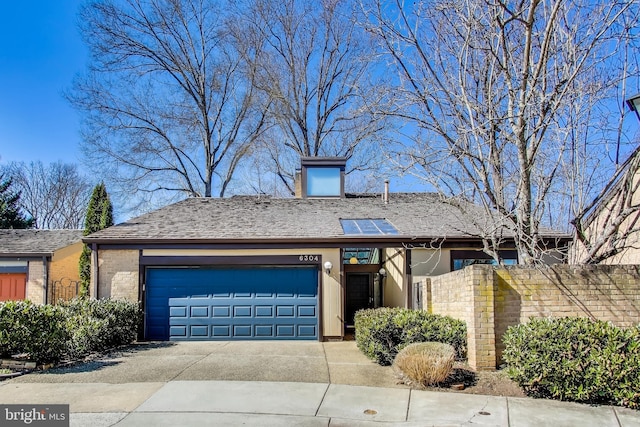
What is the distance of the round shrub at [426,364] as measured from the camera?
24.0ft

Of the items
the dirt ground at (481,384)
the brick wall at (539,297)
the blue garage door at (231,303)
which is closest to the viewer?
the dirt ground at (481,384)

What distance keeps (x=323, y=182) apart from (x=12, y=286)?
37.6 feet

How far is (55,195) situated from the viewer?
34.6m

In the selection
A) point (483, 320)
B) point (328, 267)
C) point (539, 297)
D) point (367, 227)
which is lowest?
point (483, 320)

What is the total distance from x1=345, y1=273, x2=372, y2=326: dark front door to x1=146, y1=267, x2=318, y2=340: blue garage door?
4.21 metres

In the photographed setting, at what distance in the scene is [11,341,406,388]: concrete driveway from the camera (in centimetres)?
805

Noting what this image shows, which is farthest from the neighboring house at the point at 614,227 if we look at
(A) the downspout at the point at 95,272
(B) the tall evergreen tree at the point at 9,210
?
(B) the tall evergreen tree at the point at 9,210

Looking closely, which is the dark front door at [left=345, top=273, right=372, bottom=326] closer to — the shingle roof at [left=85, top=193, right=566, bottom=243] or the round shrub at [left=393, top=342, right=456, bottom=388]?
the shingle roof at [left=85, top=193, right=566, bottom=243]

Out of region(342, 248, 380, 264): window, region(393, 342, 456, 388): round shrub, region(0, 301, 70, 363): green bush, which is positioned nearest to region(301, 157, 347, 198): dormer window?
region(342, 248, 380, 264): window

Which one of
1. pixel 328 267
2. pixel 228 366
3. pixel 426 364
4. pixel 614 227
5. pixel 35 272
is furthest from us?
pixel 35 272

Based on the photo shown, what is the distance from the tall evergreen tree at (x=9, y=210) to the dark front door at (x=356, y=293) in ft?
65.4

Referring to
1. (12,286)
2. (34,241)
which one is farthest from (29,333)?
(34,241)

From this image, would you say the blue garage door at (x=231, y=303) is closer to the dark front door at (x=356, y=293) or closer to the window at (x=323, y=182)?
the dark front door at (x=356, y=293)

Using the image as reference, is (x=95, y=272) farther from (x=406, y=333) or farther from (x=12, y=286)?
(x=406, y=333)
